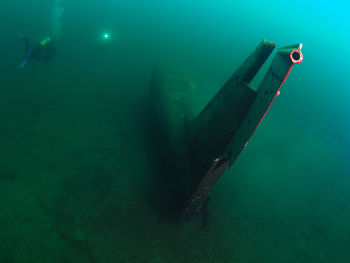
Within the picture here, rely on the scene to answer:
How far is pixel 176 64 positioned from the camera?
906 cm

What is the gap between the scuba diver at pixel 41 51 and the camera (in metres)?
9.25

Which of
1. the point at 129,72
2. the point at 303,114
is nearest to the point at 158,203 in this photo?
the point at 129,72

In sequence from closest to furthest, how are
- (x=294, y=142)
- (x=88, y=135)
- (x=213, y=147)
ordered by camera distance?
(x=213, y=147)
(x=88, y=135)
(x=294, y=142)

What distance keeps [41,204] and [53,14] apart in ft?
42.5

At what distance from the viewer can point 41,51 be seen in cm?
962

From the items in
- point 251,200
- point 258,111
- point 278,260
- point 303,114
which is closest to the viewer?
point 258,111

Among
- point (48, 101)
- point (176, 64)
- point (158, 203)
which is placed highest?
point (176, 64)

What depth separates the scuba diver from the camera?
9.25 metres

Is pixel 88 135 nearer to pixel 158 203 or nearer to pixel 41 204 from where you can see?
pixel 41 204

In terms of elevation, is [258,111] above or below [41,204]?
above

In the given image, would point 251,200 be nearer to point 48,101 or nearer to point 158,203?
point 158,203

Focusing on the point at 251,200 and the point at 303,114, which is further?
the point at 303,114

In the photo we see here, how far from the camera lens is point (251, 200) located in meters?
5.95

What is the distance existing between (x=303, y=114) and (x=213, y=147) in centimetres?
783
